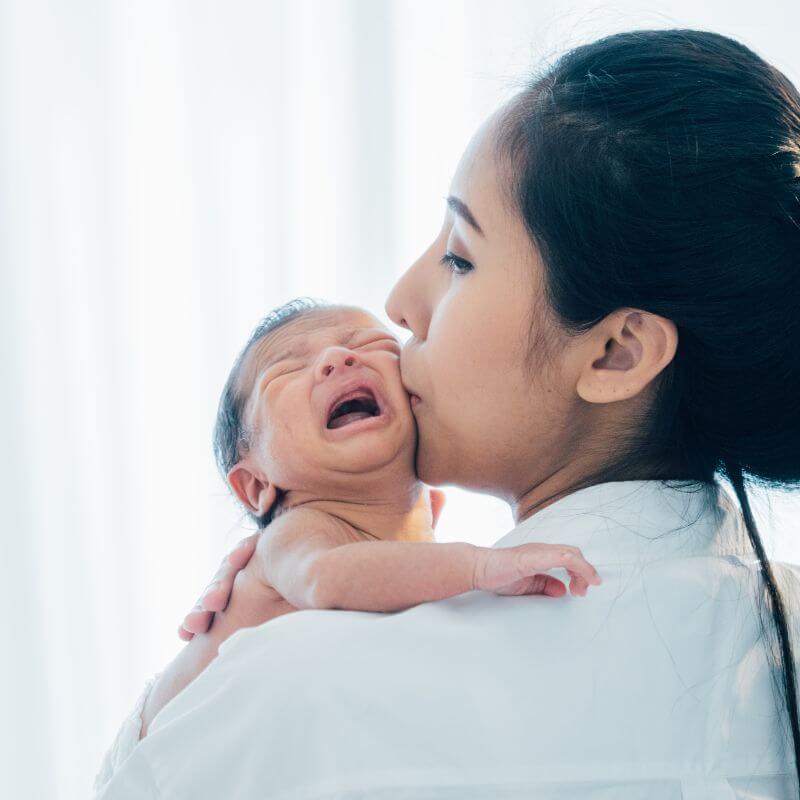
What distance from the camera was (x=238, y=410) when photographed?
5.07 ft

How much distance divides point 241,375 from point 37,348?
97cm

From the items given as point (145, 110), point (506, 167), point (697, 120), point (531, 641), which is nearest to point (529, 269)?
point (506, 167)

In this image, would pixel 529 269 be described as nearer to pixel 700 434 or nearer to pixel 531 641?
pixel 700 434

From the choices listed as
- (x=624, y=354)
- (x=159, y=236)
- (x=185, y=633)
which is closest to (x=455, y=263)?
(x=624, y=354)

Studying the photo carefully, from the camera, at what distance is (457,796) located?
876 mm

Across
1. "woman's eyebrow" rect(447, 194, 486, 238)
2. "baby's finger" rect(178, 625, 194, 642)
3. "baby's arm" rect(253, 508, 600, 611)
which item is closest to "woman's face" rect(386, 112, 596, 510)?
"woman's eyebrow" rect(447, 194, 486, 238)

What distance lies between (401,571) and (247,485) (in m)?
0.53

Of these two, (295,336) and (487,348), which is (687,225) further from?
(295,336)

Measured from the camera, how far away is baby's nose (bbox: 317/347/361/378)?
1.41 metres

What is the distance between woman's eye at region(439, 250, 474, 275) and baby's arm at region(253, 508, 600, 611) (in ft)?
1.12

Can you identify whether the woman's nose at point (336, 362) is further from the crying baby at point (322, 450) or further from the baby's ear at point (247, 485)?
the baby's ear at point (247, 485)

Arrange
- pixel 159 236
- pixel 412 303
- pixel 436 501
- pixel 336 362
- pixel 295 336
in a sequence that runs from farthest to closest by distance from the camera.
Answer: pixel 159 236 < pixel 436 501 < pixel 295 336 < pixel 336 362 < pixel 412 303

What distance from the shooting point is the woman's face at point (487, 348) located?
1161mm

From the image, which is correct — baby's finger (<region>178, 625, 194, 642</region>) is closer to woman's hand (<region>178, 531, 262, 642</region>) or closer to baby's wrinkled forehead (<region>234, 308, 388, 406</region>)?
woman's hand (<region>178, 531, 262, 642</region>)
